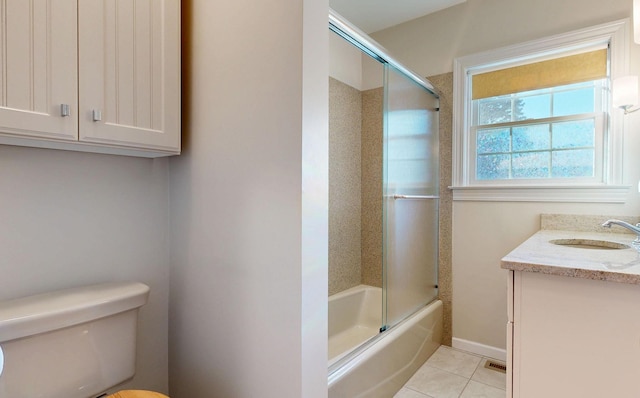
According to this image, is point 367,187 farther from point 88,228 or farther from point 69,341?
point 69,341

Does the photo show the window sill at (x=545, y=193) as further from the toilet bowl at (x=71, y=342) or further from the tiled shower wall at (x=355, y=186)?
the toilet bowl at (x=71, y=342)

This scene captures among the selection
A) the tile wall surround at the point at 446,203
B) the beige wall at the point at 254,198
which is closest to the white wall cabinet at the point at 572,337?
the beige wall at the point at 254,198

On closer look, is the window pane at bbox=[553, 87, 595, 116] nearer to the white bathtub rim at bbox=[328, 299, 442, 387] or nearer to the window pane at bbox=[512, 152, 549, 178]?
the window pane at bbox=[512, 152, 549, 178]

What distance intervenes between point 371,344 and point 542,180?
1583 mm

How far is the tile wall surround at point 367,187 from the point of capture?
2520 millimetres

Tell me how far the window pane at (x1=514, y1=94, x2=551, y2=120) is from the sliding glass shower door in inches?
22.0

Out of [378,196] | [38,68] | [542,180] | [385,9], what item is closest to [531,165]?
[542,180]

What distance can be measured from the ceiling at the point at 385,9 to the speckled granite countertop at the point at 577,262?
6.28 ft

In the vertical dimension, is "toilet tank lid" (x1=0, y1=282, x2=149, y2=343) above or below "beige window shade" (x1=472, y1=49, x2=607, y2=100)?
below

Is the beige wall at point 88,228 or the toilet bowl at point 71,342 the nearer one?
the toilet bowl at point 71,342

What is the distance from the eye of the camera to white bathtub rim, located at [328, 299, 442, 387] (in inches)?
55.9

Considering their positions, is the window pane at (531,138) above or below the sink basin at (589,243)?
above

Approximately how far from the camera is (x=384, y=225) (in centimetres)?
204

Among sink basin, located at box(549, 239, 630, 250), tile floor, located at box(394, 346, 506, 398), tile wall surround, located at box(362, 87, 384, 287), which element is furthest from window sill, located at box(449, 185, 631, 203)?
tile floor, located at box(394, 346, 506, 398)
